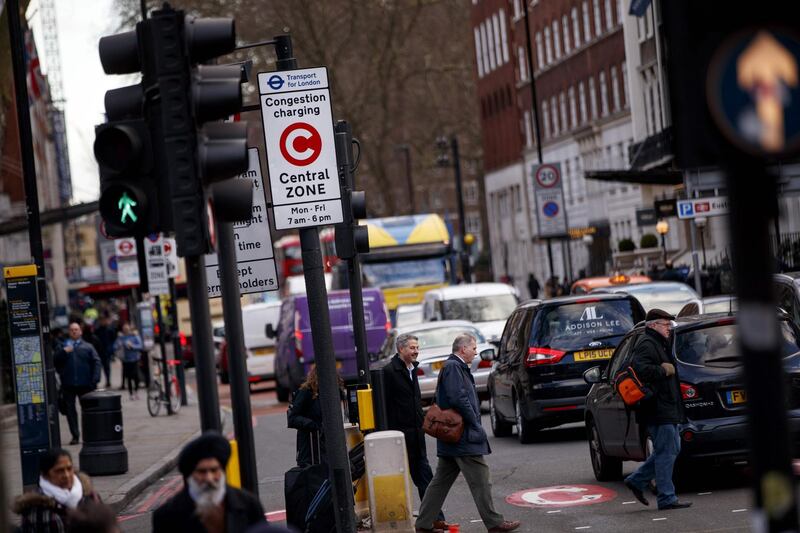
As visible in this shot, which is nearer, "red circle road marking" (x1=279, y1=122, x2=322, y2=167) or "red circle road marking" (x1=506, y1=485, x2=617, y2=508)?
"red circle road marking" (x1=279, y1=122, x2=322, y2=167)

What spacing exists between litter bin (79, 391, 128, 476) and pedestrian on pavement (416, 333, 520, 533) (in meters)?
7.97

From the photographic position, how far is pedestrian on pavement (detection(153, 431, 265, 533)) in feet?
→ 24.4

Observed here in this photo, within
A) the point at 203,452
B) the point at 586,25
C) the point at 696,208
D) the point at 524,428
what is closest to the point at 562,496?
the point at 524,428

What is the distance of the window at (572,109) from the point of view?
7805 centimetres

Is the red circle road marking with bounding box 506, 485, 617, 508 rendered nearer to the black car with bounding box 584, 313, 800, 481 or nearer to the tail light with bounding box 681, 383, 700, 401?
the black car with bounding box 584, 313, 800, 481

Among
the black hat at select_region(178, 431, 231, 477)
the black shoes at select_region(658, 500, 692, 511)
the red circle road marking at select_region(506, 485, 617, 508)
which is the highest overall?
the black hat at select_region(178, 431, 231, 477)

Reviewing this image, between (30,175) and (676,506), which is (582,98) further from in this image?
(676,506)

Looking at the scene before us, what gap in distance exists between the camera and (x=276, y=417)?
106ft

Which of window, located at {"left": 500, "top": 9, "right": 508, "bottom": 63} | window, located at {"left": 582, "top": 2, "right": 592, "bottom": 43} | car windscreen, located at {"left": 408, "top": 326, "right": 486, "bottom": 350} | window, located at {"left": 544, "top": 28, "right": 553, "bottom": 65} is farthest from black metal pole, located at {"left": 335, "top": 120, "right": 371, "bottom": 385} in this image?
window, located at {"left": 500, "top": 9, "right": 508, "bottom": 63}

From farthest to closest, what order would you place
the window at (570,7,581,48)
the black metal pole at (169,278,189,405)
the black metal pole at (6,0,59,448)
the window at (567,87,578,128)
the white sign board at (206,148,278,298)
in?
1. the window at (567,87,578,128)
2. the window at (570,7,581,48)
3. the black metal pole at (169,278,189,405)
4. the black metal pole at (6,0,59,448)
5. the white sign board at (206,148,278,298)

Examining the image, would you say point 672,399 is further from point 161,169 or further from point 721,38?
point 721,38

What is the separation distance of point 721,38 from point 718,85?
0.52 ft

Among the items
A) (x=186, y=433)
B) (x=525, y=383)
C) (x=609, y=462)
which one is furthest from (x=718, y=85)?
(x=186, y=433)

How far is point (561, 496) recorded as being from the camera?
15789 mm
